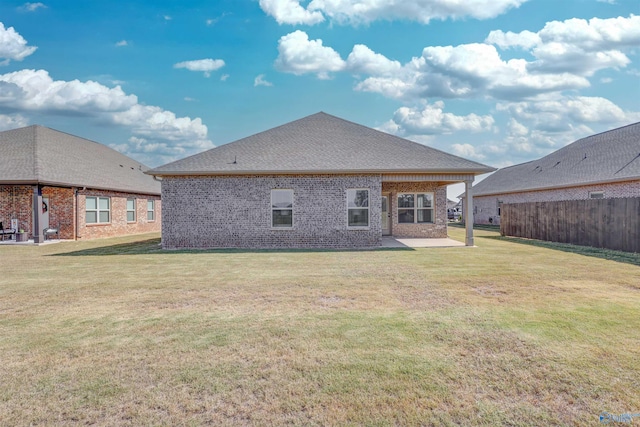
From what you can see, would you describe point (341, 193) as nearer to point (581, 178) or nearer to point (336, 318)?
point (336, 318)

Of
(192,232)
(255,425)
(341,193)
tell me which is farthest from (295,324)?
(192,232)

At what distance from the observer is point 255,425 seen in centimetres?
282

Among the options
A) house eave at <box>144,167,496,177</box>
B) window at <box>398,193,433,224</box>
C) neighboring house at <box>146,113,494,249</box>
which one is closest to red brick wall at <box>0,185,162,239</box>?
neighboring house at <box>146,113,494,249</box>

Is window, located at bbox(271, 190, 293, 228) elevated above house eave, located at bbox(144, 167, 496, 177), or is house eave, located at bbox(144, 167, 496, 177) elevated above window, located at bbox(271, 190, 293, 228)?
house eave, located at bbox(144, 167, 496, 177)

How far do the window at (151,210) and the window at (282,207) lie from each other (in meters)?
14.0

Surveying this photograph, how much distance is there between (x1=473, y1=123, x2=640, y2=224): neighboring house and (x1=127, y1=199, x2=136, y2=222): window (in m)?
25.2

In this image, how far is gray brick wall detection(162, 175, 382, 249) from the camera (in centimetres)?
1434

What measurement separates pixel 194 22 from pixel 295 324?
52.0ft

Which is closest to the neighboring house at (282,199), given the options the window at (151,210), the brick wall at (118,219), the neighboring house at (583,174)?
the brick wall at (118,219)

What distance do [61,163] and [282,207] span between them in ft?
42.1

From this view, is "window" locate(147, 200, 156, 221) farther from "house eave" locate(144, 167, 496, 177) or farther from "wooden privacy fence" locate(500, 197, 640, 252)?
"wooden privacy fence" locate(500, 197, 640, 252)

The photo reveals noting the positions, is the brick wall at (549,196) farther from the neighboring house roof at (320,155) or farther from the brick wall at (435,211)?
the neighboring house roof at (320,155)

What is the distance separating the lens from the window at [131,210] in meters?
22.3

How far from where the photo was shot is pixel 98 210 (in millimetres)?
19719
